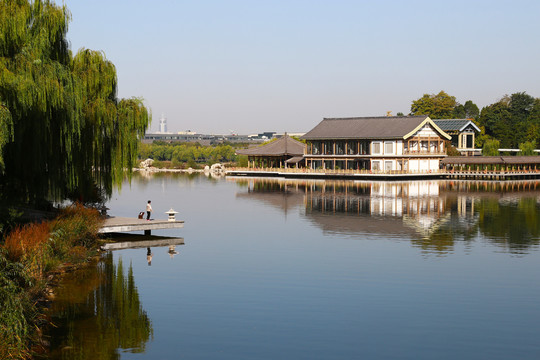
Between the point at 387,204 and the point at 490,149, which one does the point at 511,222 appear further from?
the point at 490,149

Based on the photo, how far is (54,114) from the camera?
22.2 meters

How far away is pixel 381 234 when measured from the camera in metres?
31.9

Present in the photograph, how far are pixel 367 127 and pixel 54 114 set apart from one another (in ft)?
232

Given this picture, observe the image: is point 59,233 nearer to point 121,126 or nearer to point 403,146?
point 121,126

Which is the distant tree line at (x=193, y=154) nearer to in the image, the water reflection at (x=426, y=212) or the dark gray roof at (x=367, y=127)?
the dark gray roof at (x=367, y=127)

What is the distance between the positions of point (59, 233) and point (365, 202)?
31.5 meters

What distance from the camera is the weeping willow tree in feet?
66.5

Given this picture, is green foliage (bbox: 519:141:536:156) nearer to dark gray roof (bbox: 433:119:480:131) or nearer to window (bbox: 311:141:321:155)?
dark gray roof (bbox: 433:119:480:131)

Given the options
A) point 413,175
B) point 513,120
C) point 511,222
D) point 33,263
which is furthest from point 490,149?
point 33,263

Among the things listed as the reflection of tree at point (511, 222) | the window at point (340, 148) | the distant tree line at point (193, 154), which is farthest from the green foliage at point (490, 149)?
the distant tree line at point (193, 154)

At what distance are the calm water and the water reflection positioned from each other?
31cm

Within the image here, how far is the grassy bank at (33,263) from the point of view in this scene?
12.5 m

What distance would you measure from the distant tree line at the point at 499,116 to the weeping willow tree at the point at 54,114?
3189 inches

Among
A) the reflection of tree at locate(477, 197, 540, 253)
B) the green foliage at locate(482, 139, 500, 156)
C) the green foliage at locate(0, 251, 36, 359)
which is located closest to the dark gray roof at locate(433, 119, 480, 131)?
the green foliage at locate(482, 139, 500, 156)
